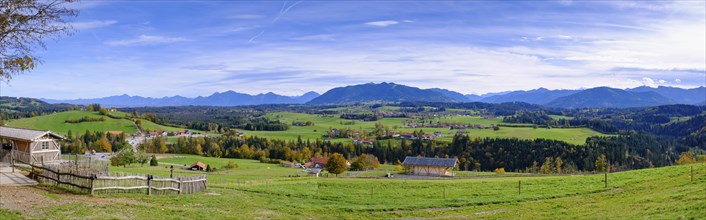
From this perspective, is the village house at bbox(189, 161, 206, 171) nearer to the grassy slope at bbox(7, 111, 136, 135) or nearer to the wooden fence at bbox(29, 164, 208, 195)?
the wooden fence at bbox(29, 164, 208, 195)

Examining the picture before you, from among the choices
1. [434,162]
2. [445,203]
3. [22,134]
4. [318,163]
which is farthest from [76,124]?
[445,203]

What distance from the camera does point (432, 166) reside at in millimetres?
84750

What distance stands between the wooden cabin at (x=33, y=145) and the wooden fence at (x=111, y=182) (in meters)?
8.06

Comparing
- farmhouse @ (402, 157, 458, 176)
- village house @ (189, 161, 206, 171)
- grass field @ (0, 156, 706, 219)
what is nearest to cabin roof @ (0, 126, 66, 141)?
grass field @ (0, 156, 706, 219)

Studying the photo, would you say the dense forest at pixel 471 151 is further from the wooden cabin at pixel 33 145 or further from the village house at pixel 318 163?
the wooden cabin at pixel 33 145

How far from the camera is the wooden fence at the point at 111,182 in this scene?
25.0m

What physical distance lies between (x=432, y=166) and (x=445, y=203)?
56.2 metres

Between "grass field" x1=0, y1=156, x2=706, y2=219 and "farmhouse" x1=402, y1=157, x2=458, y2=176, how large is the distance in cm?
4363

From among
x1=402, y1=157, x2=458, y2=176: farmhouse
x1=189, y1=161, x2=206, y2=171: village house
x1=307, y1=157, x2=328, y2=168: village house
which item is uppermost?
x1=402, y1=157, x2=458, y2=176: farmhouse

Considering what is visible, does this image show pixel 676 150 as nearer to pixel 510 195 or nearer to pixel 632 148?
pixel 632 148

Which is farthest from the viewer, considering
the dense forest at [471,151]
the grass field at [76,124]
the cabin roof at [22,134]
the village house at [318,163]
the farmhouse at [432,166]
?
the grass field at [76,124]

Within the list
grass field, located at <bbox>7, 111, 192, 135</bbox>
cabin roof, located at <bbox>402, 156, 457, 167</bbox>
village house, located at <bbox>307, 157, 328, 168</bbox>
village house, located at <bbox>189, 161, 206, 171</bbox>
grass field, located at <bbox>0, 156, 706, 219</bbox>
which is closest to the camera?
grass field, located at <bbox>0, 156, 706, 219</bbox>

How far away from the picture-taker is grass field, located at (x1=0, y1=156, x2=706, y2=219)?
2003 cm

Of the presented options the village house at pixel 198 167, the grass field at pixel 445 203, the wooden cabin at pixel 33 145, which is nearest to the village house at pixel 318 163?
the village house at pixel 198 167
